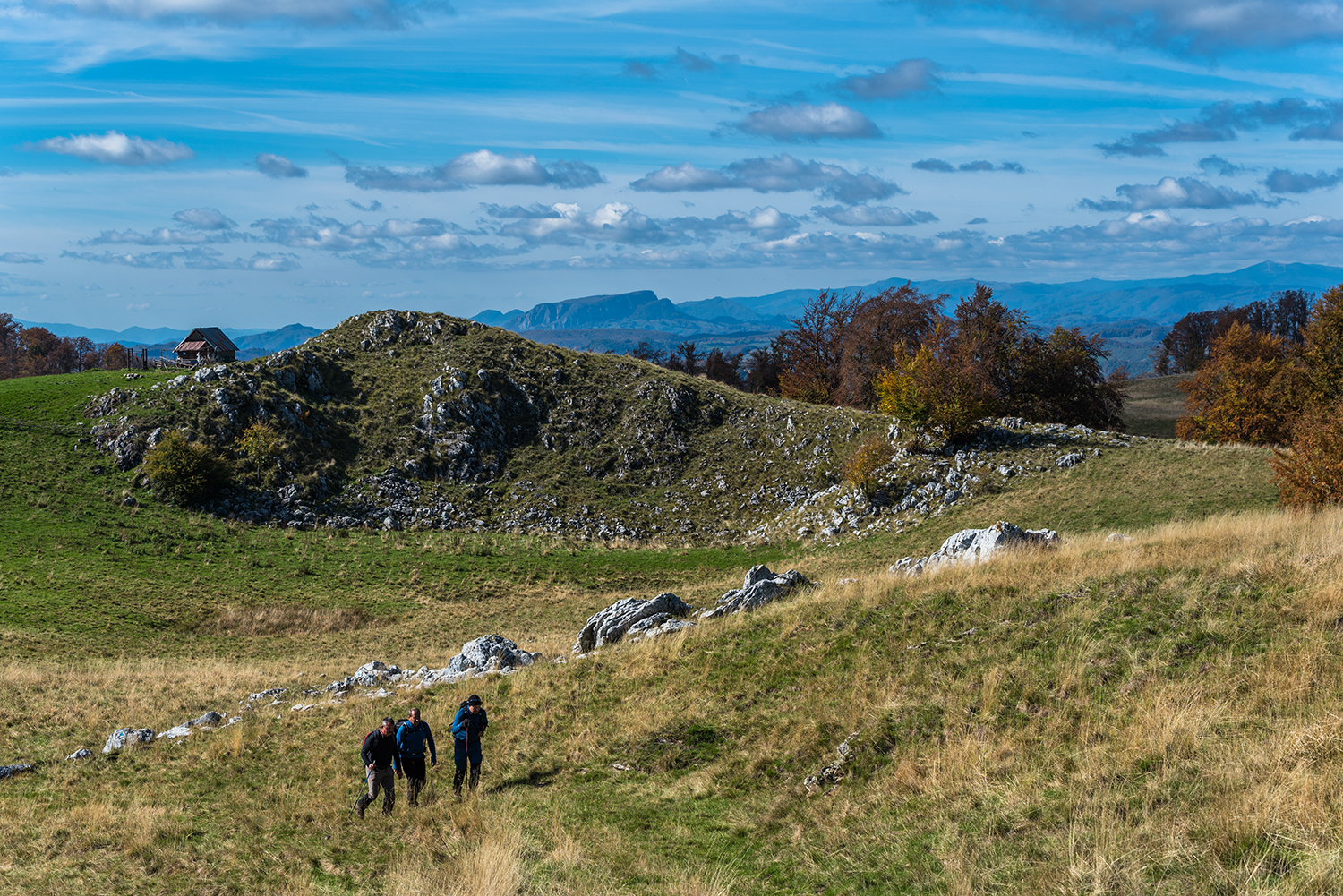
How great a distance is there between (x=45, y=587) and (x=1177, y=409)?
132007mm

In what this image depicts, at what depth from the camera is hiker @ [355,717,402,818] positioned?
13633 millimetres

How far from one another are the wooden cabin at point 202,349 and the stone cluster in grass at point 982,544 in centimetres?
8021

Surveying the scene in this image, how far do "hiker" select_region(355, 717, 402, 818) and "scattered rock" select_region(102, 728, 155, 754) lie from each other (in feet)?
30.3

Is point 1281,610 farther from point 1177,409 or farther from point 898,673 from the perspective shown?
point 1177,409

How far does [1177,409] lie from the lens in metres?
110

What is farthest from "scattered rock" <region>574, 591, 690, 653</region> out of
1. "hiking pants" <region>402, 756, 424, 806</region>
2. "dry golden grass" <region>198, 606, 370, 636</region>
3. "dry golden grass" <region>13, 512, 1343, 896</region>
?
"dry golden grass" <region>198, 606, 370, 636</region>

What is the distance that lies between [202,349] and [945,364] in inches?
3133

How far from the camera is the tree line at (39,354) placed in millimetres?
112375

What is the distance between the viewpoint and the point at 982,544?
76.9 ft

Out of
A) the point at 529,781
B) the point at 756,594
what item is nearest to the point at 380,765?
the point at 529,781

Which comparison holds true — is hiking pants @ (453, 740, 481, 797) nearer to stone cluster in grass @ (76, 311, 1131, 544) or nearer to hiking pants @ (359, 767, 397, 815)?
hiking pants @ (359, 767, 397, 815)

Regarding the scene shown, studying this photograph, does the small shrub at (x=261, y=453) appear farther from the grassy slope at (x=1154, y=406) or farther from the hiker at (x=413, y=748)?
the grassy slope at (x=1154, y=406)

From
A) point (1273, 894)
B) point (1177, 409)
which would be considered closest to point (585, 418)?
point (1273, 894)

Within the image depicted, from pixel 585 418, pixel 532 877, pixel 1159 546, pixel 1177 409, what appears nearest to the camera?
pixel 532 877
